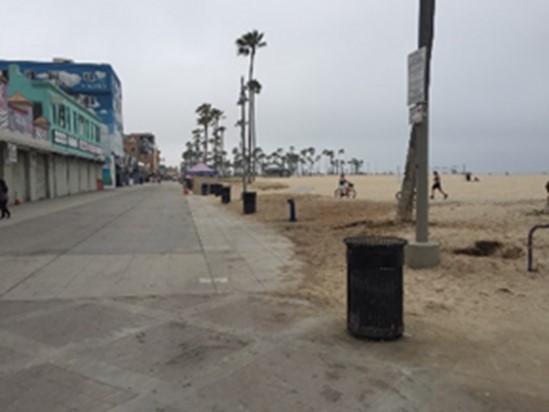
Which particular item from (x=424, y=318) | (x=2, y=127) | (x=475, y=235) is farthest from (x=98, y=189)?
(x=424, y=318)

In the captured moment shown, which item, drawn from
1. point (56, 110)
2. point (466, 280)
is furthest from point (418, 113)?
point (56, 110)

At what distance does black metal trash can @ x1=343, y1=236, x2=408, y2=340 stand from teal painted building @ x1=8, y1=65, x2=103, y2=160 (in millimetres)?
34447

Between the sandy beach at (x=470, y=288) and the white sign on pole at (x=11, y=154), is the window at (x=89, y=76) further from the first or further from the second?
the sandy beach at (x=470, y=288)

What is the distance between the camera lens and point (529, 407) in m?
3.70

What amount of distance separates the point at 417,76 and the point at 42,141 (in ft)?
96.1

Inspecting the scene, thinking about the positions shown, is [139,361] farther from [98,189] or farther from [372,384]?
[98,189]

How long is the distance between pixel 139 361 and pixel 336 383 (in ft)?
5.84

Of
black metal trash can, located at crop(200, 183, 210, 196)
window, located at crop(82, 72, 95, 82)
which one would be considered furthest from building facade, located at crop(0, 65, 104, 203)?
window, located at crop(82, 72, 95, 82)

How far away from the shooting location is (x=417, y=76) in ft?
27.8

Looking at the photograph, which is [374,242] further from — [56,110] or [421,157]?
[56,110]

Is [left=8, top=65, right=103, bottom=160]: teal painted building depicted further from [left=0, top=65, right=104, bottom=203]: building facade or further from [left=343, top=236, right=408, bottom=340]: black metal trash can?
[left=343, top=236, right=408, bottom=340]: black metal trash can

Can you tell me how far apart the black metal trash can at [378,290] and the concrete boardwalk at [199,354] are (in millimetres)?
174

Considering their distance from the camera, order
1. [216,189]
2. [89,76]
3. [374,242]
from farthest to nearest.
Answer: [89,76] < [216,189] < [374,242]

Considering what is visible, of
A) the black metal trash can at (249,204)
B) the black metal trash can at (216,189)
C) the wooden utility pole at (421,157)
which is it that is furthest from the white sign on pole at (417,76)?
the black metal trash can at (216,189)
